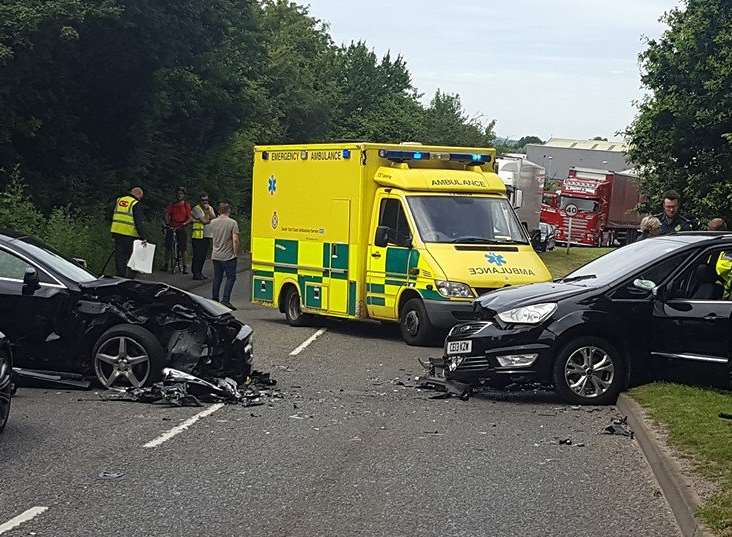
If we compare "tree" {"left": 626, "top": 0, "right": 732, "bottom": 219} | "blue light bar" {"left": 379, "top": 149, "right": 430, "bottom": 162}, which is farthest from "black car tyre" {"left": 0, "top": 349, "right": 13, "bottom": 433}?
"tree" {"left": 626, "top": 0, "right": 732, "bottom": 219}

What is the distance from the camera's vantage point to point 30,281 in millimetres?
11188

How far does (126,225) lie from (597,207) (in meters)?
41.6

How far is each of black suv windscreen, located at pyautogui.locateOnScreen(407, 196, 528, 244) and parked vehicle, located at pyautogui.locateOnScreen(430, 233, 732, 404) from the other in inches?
191

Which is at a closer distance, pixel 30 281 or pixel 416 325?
pixel 30 281

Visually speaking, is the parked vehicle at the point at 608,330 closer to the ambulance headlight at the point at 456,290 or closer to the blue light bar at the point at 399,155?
the ambulance headlight at the point at 456,290

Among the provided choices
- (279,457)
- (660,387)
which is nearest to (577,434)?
(660,387)

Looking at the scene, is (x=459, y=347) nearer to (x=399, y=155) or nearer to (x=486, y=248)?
(x=486, y=248)

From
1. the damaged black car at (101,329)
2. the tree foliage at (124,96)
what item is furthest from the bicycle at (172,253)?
the damaged black car at (101,329)

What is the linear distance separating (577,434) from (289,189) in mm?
9662

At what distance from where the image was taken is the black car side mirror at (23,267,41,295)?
36.7ft

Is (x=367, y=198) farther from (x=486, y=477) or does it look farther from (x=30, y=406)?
(x=486, y=477)

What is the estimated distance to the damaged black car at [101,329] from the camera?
1135 cm

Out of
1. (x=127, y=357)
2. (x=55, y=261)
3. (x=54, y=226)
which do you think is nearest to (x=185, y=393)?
(x=127, y=357)

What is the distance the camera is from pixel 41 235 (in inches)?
867
